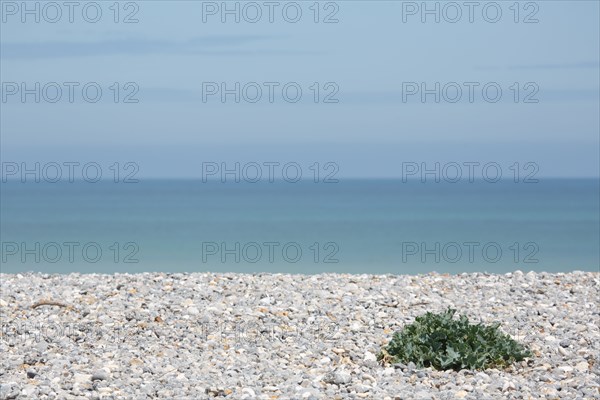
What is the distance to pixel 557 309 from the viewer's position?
→ 9398mm

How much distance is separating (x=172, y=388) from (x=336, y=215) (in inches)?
1486

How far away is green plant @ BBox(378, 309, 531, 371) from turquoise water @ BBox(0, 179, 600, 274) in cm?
1108

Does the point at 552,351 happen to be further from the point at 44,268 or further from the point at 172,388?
the point at 44,268

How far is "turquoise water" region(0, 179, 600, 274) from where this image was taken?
23.0 m

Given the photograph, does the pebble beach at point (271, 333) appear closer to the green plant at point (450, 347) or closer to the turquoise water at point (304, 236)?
the green plant at point (450, 347)

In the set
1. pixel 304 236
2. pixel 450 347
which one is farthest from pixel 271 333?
pixel 304 236

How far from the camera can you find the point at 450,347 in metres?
7.21

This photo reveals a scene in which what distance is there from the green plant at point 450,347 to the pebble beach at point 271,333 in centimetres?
13

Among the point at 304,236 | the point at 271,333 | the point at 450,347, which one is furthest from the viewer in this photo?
the point at 304,236

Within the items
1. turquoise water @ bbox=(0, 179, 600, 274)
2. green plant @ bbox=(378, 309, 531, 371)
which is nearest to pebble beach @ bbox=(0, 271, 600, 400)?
green plant @ bbox=(378, 309, 531, 371)

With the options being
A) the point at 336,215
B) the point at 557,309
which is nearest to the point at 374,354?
the point at 557,309

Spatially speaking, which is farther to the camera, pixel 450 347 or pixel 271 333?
pixel 271 333

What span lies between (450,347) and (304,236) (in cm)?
2510

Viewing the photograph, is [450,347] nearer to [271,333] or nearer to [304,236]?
[271,333]
